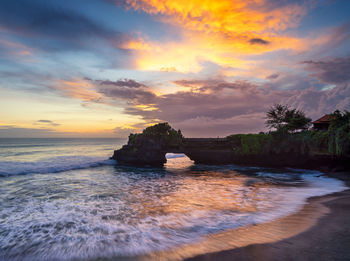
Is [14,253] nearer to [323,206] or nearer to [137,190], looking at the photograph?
[137,190]

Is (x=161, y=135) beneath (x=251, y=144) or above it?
above

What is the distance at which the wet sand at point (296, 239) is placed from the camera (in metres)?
4.38

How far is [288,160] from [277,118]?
21.0 feet

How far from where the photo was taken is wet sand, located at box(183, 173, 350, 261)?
172 inches

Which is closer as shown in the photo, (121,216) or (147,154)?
(121,216)

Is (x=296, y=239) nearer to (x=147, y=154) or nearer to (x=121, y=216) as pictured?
(x=121, y=216)

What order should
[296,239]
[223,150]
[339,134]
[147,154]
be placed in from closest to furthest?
1. [296,239]
2. [339,134]
3. [223,150]
4. [147,154]

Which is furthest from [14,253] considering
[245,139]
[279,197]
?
[245,139]

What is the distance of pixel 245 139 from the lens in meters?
25.3

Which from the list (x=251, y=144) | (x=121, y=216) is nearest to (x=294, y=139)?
(x=251, y=144)

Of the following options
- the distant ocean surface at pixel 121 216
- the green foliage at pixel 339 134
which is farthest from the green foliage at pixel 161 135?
the green foliage at pixel 339 134

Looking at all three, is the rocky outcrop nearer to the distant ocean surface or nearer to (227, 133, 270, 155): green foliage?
(227, 133, 270, 155): green foliage

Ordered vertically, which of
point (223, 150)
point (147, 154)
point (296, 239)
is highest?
point (223, 150)

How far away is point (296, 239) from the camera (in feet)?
17.0
